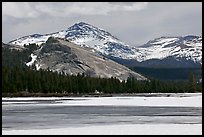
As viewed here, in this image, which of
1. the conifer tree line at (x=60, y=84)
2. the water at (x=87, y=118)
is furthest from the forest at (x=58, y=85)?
the water at (x=87, y=118)

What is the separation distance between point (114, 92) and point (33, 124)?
5138 inches

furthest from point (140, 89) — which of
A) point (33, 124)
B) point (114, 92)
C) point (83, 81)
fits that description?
point (33, 124)

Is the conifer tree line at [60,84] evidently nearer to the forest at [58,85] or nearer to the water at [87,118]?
the forest at [58,85]

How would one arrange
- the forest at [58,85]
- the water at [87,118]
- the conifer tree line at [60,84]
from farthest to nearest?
1. the conifer tree line at [60,84]
2. the forest at [58,85]
3. the water at [87,118]

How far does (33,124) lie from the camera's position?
3650 cm

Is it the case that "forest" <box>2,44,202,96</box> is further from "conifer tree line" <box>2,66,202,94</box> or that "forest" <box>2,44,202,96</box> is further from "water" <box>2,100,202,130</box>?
"water" <box>2,100,202,130</box>

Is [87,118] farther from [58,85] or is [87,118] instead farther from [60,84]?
[60,84]

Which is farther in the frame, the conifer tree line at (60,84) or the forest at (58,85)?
the conifer tree line at (60,84)

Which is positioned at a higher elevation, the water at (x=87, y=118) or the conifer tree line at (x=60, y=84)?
the conifer tree line at (x=60, y=84)

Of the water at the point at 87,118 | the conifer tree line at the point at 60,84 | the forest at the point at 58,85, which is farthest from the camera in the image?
the conifer tree line at the point at 60,84

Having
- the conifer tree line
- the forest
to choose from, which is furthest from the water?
the conifer tree line

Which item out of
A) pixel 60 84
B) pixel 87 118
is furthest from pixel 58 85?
pixel 87 118

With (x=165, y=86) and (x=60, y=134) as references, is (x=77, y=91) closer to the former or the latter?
(x=165, y=86)

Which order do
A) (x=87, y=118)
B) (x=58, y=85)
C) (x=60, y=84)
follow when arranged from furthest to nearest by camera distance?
(x=60, y=84)
(x=58, y=85)
(x=87, y=118)
